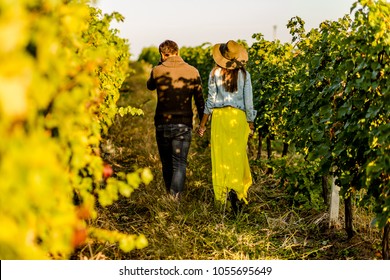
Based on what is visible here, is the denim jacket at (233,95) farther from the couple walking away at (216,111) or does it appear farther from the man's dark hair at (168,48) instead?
the man's dark hair at (168,48)

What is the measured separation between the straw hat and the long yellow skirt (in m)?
0.44

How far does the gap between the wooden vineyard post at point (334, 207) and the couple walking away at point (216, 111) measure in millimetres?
866

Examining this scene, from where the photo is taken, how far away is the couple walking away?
5215mm

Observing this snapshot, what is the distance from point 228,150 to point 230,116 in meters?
0.35

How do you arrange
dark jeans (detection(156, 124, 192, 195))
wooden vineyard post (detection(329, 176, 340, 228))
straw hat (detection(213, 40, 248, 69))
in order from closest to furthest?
wooden vineyard post (detection(329, 176, 340, 228))
straw hat (detection(213, 40, 248, 69))
dark jeans (detection(156, 124, 192, 195))

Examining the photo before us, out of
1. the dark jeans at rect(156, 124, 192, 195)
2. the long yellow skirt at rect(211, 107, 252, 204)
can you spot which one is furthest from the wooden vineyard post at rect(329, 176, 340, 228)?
the dark jeans at rect(156, 124, 192, 195)

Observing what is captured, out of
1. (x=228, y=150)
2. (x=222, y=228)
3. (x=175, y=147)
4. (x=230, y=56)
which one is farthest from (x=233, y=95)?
(x=222, y=228)

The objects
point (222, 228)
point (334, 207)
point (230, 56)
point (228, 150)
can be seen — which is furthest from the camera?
point (228, 150)

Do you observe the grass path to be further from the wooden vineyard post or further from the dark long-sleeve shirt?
the dark long-sleeve shirt

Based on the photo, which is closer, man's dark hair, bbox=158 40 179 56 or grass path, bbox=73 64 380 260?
grass path, bbox=73 64 380 260

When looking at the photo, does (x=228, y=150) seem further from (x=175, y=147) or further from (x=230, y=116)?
(x=175, y=147)

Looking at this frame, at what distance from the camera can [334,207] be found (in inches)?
194
